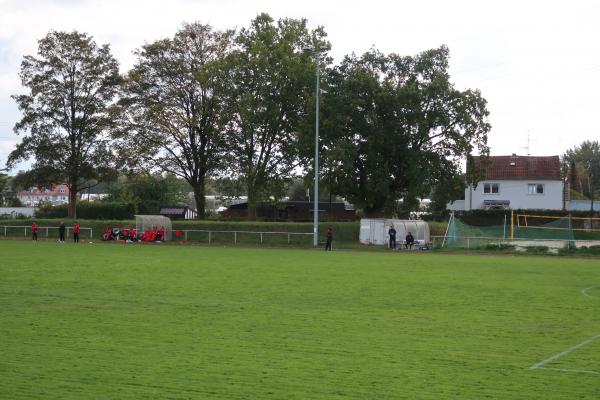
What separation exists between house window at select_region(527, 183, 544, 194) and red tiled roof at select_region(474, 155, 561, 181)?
88 centimetres

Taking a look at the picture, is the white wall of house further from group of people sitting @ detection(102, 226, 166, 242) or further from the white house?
group of people sitting @ detection(102, 226, 166, 242)

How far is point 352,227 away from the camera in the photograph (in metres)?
48.3

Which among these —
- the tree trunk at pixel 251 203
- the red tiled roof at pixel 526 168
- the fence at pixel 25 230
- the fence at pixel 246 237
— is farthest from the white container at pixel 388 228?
the red tiled roof at pixel 526 168

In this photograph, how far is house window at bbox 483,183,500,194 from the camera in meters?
80.8

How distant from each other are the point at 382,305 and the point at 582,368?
6.42 m

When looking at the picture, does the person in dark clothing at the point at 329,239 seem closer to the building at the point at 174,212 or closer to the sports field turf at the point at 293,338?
the sports field turf at the point at 293,338

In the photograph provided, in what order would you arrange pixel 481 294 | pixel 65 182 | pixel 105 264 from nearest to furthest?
pixel 481 294, pixel 105 264, pixel 65 182

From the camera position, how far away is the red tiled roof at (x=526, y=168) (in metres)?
78.4

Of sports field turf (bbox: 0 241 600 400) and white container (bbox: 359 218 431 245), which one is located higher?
white container (bbox: 359 218 431 245)

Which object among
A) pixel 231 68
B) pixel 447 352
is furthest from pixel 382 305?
pixel 231 68

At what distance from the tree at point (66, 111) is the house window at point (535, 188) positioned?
1881 inches

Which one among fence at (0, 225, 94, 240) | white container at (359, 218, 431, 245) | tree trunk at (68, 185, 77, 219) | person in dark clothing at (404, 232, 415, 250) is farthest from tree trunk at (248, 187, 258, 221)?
person in dark clothing at (404, 232, 415, 250)

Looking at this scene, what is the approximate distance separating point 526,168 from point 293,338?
74.6 m

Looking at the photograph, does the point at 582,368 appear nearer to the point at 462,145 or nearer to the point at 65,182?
the point at 462,145
